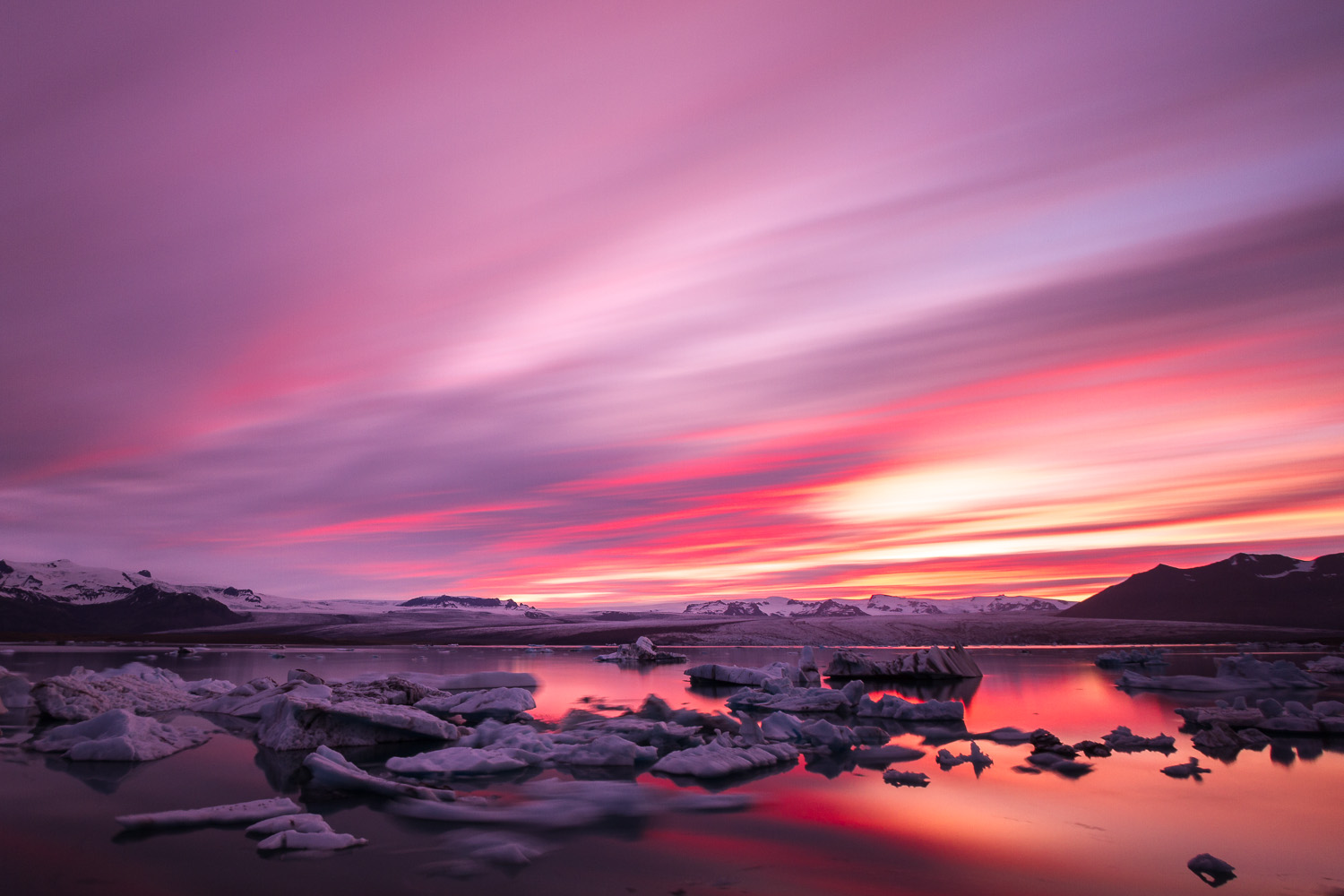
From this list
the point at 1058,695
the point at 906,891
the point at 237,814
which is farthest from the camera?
the point at 1058,695

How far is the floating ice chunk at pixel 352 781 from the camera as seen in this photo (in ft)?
30.9

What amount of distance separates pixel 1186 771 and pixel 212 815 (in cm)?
1336

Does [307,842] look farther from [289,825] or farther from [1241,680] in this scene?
[1241,680]

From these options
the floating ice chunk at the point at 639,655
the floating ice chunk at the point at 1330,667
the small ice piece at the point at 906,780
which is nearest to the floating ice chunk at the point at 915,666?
the floating ice chunk at the point at 1330,667

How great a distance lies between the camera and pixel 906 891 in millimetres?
6324

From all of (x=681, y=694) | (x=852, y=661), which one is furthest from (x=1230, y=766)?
(x=852, y=661)

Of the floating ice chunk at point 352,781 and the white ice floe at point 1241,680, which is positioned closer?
the floating ice chunk at point 352,781

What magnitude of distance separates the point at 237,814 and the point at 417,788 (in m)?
2.04

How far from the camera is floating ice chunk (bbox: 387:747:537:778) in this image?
11.1 meters

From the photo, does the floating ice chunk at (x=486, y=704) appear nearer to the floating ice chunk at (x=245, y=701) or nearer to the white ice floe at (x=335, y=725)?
the floating ice chunk at (x=245, y=701)

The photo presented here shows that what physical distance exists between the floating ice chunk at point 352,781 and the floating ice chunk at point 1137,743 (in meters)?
12.0

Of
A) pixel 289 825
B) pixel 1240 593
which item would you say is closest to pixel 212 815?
pixel 289 825

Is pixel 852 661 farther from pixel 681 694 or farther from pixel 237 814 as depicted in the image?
pixel 237 814

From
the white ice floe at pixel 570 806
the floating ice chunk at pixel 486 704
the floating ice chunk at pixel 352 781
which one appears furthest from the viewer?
the floating ice chunk at pixel 486 704
